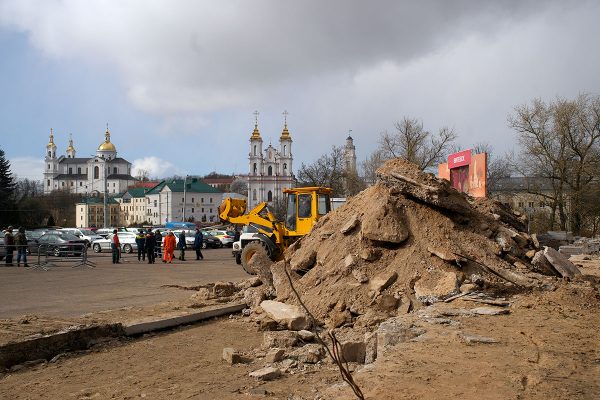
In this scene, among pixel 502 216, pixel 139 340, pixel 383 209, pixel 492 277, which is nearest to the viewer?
pixel 139 340

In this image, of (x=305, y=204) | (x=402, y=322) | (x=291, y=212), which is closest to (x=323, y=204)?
(x=305, y=204)

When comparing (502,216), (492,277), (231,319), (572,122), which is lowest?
(231,319)

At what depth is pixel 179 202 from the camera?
11900cm

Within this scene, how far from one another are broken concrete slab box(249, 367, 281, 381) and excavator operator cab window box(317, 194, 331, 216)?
521 inches

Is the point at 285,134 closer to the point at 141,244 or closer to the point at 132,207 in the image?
the point at 132,207

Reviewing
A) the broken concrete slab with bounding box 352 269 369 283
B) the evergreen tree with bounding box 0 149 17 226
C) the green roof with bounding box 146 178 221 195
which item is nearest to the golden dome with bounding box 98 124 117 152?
the green roof with bounding box 146 178 221 195

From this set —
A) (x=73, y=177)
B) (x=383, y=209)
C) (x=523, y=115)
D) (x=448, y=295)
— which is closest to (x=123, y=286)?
(x=383, y=209)

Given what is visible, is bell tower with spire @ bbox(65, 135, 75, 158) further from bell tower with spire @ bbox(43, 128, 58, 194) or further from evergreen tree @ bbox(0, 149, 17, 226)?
evergreen tree @ bbox(0, 149, 17, 226)

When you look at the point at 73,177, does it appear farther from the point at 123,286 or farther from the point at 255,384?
the point at 255,384

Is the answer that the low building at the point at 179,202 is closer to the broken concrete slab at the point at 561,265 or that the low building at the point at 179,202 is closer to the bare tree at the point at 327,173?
the bare tree at the point at 327,173

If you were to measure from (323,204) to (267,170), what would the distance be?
98532 mm

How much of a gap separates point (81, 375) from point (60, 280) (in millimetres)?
11817

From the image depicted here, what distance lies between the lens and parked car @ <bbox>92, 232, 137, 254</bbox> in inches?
1404

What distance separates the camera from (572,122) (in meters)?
38.1
